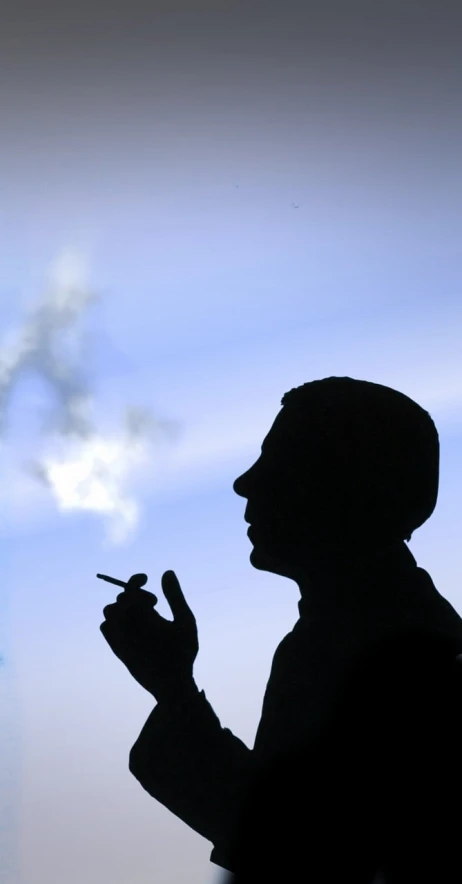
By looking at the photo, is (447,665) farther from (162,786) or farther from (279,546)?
(162,786)

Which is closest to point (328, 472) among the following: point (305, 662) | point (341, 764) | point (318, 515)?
point (318, 515)

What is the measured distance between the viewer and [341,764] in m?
0.96

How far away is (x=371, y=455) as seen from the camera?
1.05 m

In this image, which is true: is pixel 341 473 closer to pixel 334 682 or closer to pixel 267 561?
pixel 267 561

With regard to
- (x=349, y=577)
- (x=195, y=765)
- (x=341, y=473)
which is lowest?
(x=195, y=765)

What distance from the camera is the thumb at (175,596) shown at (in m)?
1.01

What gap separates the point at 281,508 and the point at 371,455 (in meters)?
0.14

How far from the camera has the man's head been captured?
1057 mm

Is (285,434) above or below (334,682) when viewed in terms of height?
above

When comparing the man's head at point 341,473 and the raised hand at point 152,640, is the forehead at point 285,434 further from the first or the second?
the raised hand at point 152,640

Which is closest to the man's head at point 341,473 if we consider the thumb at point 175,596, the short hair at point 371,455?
the short hair at point 371,455

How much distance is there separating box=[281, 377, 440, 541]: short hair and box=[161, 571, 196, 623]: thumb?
0.22 meters

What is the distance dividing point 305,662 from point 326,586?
0.36 feet

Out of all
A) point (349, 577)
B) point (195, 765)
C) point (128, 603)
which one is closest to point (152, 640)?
point (128, 603)
